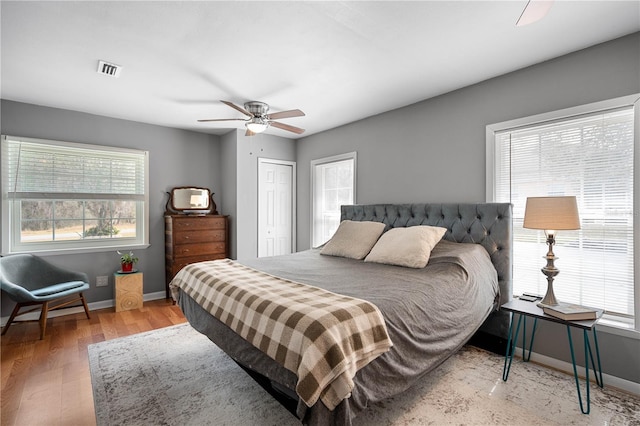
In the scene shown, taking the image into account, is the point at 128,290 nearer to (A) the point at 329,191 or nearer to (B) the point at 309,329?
(A) the point at 329,191

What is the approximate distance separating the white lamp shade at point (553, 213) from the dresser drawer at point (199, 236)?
3.89 m

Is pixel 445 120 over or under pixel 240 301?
over

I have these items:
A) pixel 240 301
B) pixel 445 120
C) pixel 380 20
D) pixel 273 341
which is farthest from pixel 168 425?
pixel 445 120

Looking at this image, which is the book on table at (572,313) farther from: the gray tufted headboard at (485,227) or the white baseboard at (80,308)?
the white baseboard at (80,308)

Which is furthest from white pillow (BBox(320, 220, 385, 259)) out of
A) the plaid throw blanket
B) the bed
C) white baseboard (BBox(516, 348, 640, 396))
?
white baseboard (BBox(516, 348, 640, 396))

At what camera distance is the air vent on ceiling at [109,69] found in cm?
253

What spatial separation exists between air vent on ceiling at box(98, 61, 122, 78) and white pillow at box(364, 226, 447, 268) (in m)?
2.78

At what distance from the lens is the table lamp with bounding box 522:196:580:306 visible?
6.72ft

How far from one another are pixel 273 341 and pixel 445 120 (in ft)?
9.27

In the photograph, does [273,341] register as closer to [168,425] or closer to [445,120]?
[168,425]

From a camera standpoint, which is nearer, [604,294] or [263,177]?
[604,294]

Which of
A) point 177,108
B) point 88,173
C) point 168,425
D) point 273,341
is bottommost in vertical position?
point 168,425

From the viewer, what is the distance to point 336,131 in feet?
14.9

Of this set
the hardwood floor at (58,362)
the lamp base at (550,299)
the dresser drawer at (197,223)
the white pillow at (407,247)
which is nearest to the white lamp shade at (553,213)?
the lamp base at (550,299)
